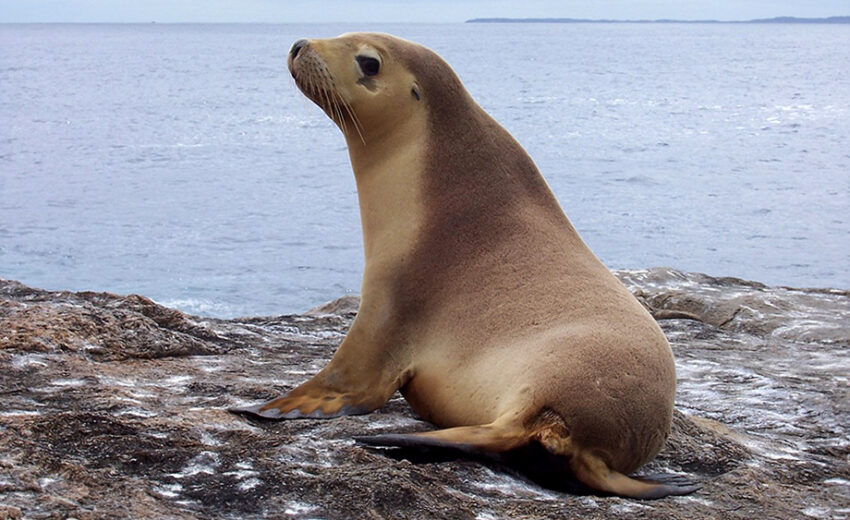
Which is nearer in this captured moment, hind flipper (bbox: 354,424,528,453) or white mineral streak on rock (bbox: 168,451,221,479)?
white mineral streak on rock (bbox: 168,451,221,479)

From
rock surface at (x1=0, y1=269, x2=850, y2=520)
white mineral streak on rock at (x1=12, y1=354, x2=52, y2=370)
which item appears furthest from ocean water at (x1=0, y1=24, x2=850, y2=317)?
white mineral streak on rock at (x1=12, y1=354, x2=52, y2=370)

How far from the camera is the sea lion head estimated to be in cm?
396

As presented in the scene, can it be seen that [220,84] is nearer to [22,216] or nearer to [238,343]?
[22,216]

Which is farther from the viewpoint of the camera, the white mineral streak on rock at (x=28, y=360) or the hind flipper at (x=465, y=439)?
the white mineral streak on rock at (x=28, y=360)

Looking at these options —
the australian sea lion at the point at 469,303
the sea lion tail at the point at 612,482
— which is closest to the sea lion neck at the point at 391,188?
the australian sea lion at the point at 469,303

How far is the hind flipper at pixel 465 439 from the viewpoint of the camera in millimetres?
2908

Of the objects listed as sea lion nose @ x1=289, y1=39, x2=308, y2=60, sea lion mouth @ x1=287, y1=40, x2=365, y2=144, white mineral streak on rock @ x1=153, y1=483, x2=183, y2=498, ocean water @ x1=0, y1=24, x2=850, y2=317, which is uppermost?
sea lion nose @ x1=289, y1=39, x2=308, y2=60

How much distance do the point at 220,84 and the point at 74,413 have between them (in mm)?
40471

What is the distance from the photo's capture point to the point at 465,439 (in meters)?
2.96

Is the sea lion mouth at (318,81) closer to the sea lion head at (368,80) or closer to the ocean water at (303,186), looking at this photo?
the sea lion head at (368,80)

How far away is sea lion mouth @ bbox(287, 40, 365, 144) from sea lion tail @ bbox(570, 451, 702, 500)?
1.60 metres

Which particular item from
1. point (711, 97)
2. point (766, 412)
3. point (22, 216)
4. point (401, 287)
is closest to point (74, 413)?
point (401, 287)

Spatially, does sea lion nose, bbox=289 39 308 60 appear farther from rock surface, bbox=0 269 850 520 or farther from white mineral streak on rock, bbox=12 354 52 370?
white mineral streak on rock, bbox=12 354 52 370

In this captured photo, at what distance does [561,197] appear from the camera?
55.6ft
